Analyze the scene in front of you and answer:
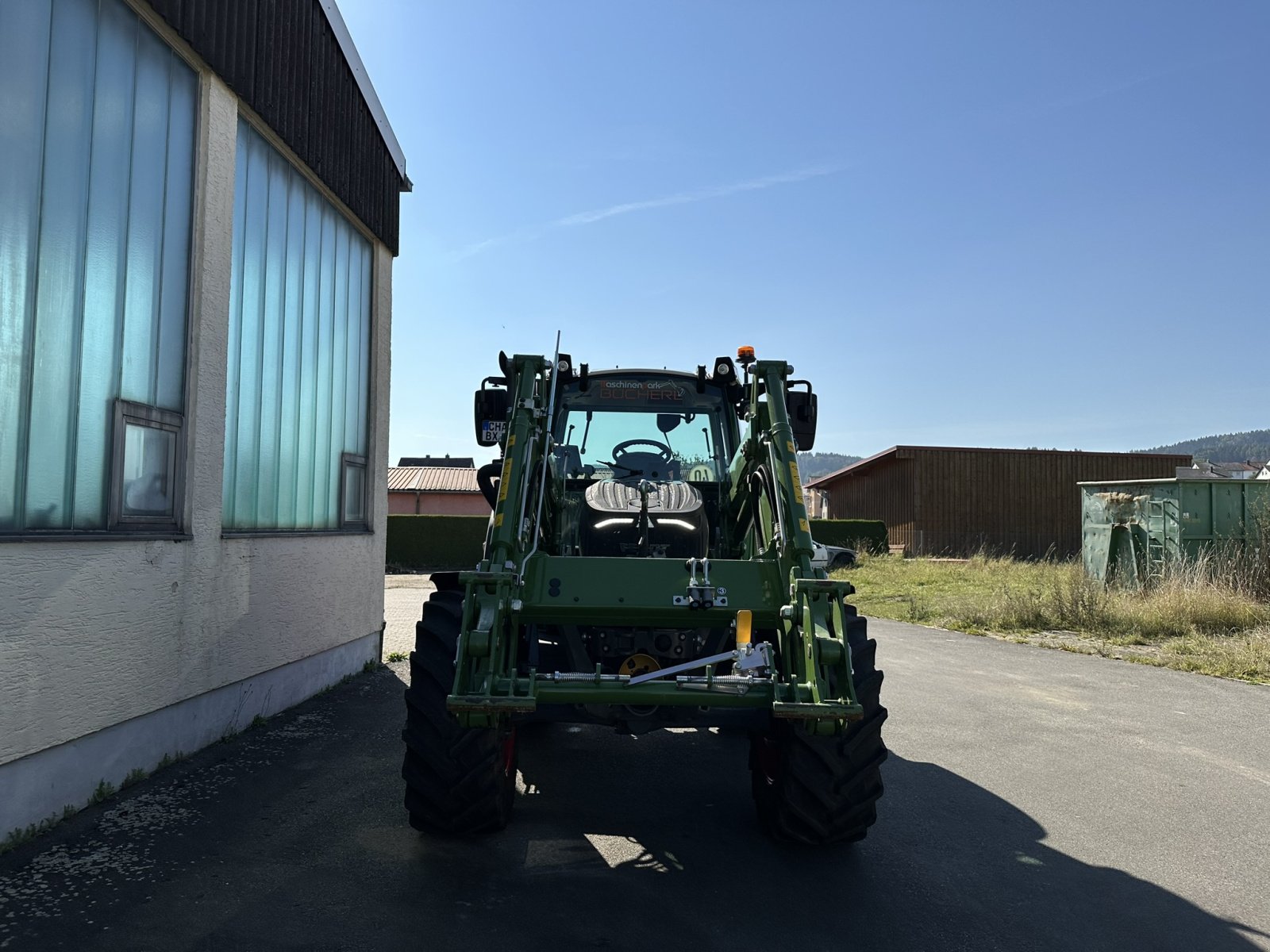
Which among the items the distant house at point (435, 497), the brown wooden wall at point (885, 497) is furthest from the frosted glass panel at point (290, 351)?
the distant house at point (435, 497)

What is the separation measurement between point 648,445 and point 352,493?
4.47 meters

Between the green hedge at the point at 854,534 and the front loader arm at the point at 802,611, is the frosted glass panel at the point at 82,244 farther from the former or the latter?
the green hedge at the point at 854,534

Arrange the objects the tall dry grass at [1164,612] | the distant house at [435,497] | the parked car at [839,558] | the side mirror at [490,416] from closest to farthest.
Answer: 1. the side mirror at [490,416]
2. the tall dry grass at [1164,612]
3. the parked car at [839,558]
4. the distant house at [435,497]

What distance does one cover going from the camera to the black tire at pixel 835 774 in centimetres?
429

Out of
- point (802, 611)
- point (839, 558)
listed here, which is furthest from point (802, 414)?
point (839, 558)

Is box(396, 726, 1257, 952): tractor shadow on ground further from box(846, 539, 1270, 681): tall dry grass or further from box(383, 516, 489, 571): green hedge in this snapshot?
box(383, 516, 489, 571): green hedge

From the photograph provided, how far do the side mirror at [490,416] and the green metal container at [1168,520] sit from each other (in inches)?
553

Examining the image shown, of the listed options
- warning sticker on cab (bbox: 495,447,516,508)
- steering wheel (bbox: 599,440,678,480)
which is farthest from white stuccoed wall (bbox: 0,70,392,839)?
steering wheel (bbox: 599,440,678,480)

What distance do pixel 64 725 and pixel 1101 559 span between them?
58.2 feet

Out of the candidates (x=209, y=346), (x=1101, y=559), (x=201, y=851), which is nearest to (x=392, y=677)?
(x=209, y=346)

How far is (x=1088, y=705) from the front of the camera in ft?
27.9

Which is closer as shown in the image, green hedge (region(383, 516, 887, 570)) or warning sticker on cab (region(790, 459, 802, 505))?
warning sticker on cab (region(790, 459, 802, 505))

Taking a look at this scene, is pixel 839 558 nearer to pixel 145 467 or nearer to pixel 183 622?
pixel 183 622

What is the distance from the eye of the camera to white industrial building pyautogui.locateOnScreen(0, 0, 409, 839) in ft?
15.3
